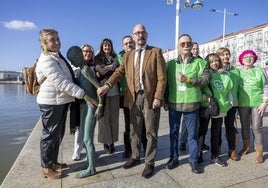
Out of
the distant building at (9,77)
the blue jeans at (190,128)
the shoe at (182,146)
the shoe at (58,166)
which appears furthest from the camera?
the distant building at (9,77)

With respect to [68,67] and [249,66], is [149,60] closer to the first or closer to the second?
[68,67]

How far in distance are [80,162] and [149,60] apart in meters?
2.09

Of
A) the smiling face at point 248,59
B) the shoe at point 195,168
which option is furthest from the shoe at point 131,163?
the smiling face at point 248,59

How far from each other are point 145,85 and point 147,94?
0.43ft

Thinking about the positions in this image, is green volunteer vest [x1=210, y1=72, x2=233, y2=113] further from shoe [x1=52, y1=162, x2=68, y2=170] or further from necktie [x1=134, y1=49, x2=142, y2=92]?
shoe [x1=52, y1=162, x2=68, y2=170]

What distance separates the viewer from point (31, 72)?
340 cm

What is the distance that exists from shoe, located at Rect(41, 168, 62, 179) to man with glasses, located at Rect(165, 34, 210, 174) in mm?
1639

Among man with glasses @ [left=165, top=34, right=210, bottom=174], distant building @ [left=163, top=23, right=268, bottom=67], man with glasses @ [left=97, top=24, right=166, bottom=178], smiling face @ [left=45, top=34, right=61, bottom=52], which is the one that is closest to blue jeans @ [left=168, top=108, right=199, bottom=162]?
man with glasses @ [left=165, top=34, right=210, bottom=174]

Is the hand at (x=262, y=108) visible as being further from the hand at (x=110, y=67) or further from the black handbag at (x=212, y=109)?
the hand at (x=110, y=67)

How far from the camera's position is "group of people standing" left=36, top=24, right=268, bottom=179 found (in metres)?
3.27

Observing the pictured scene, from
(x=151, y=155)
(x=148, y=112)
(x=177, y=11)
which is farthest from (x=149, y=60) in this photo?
(x=177, y=11)

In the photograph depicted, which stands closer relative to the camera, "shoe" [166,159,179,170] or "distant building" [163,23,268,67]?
"shoe" [166,159,179,170]

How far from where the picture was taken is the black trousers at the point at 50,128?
10.7ft

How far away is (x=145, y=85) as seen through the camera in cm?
334
